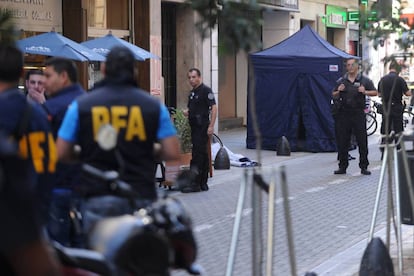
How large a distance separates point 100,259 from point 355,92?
1129 cm

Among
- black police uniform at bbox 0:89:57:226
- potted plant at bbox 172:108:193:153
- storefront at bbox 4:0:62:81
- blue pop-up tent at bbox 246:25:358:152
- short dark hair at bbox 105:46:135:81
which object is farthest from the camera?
blue pop-up tent at bbox 246:25:358:152

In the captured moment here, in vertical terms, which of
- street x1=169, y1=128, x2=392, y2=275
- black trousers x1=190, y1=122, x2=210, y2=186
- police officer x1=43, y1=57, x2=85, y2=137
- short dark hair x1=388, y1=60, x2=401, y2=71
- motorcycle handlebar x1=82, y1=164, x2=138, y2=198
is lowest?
street x1=169, y1=128, x2=392, y2=275

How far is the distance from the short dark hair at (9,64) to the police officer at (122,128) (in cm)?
126

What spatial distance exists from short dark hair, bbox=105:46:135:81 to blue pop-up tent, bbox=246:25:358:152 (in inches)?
582

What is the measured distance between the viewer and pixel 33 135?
5191 millimetres

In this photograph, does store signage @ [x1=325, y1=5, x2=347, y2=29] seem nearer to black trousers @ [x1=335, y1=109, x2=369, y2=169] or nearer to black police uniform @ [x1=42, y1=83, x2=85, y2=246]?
black trousers @ [x1=335, y1=109, x2=369, y2=169]

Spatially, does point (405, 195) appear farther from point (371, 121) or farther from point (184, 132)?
point (371, 121)

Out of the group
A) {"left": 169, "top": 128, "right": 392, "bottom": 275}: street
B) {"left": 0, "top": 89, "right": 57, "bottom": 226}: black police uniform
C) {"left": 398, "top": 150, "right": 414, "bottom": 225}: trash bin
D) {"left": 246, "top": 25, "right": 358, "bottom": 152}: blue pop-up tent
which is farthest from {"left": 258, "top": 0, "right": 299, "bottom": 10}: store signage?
{"left": 0, "top": 89, "right": 57, "bottom": 226}: black police uniform

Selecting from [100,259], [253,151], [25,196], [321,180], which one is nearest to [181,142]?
[321,180]

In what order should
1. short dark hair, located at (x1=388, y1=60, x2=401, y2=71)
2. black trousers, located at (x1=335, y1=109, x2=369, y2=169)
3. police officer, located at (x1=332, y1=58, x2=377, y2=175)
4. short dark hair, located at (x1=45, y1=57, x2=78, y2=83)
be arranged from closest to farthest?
short dark hair, located at (x1=45, y1=57, x2=78, y2=83), short dark hair, located at (x1=388, y1=60, x2=401, y2=71), police officer, located at (x1=332, y1=58, x2=377, y2=175), black trousers, located at (x1=335, y1=109, x2=369, y2=169)

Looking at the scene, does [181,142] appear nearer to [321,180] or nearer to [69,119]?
[321,180]

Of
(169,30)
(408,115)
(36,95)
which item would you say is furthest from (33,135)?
(408,115)

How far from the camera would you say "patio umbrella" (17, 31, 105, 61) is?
43.5 feet

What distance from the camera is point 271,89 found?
20625 millimetres
